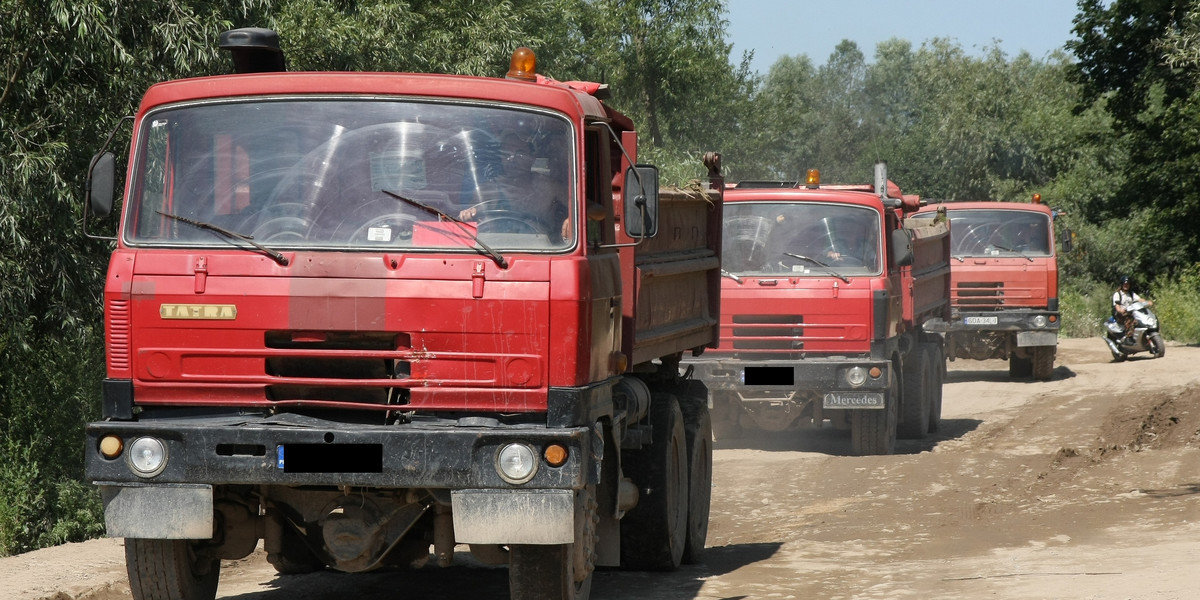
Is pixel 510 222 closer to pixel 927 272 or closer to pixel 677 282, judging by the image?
pixel 677 282

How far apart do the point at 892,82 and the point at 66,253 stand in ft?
385

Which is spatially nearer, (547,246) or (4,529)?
(547,246)

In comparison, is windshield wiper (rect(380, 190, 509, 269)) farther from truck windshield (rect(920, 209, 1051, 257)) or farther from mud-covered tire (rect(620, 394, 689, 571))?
truck windshield (rect(920, 209, 1051, 257))

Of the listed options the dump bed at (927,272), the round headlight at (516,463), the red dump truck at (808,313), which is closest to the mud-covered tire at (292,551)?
the round headlight at (516,463)

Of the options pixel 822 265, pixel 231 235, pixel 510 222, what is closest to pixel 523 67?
pixel 510 222

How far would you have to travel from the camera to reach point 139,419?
6.10m

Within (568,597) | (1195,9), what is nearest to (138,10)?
(568,597)

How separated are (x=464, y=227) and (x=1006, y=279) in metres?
17.9

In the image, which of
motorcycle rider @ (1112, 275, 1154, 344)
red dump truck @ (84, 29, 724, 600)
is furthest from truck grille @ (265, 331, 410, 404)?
motorcycle rider @ (1112, 275, 1154, 344)

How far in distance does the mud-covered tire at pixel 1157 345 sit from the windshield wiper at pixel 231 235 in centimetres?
2205

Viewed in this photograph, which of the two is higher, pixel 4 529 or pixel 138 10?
pixel 138 10

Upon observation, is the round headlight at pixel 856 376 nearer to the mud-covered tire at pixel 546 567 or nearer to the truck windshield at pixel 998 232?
the mud-covered tire at pixel 546 567

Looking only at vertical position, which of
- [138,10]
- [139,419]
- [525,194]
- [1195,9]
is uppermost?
[1195,9]

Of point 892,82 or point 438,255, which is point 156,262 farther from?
point 892,82
